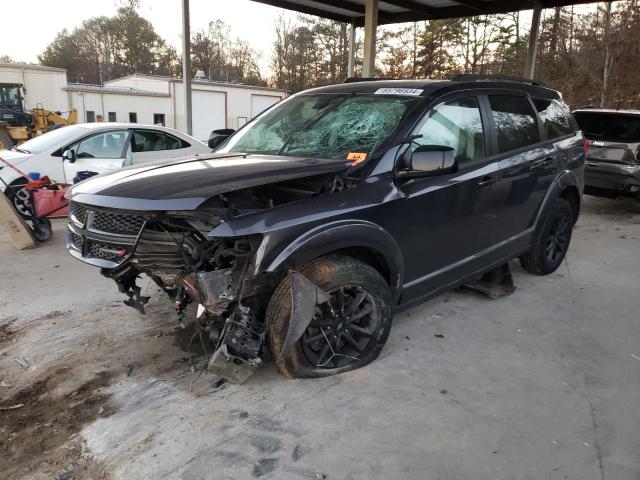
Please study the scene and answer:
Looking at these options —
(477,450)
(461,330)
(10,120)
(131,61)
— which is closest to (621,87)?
(461,330)

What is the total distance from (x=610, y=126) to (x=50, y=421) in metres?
9.04

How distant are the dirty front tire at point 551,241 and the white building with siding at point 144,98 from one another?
2374 cm

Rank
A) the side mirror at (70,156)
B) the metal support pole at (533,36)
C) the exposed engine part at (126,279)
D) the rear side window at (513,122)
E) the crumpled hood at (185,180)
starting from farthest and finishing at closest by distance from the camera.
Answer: the metal support pole at (533,36) < the side mirror at (70,156) < the rear side window at (513,122) < the exposed engine part at (126,279) < the crumpled hood at (185,180)

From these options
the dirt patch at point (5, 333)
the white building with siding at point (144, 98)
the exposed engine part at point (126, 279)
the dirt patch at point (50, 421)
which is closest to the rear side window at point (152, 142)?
the dirt patch at point (5, 333)

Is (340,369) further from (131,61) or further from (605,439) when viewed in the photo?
(131,61)

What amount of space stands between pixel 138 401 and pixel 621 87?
24.8 meters

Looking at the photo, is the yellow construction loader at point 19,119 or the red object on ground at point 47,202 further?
the yellow construction loader at point 19,119

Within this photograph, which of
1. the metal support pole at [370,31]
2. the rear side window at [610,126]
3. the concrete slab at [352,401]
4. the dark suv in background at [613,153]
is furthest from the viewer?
the metal support pole at [370,31]

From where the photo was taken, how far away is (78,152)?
7598mm

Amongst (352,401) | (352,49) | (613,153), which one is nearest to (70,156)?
(352,401)

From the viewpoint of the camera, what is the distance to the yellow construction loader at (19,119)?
18859 millimetres

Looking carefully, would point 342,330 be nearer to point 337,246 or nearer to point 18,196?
point 337,246

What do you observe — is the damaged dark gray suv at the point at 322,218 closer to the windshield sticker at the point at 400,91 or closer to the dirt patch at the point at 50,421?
the windshield sticker at the point at 400,91

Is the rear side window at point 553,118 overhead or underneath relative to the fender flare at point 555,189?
overhead
